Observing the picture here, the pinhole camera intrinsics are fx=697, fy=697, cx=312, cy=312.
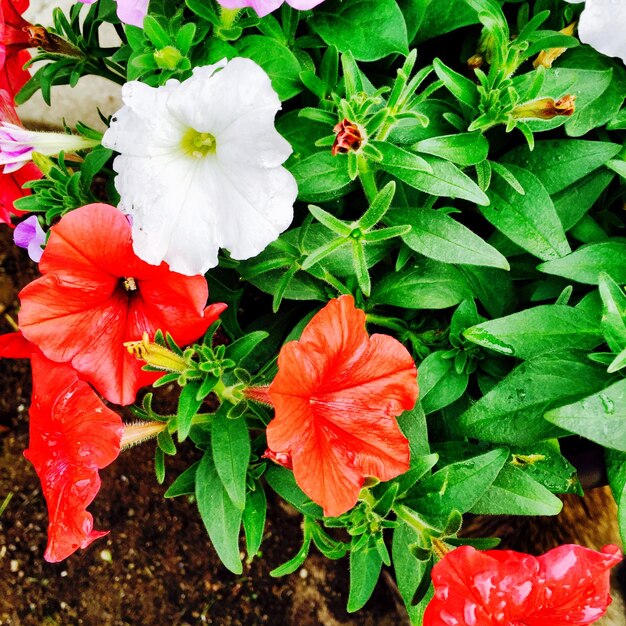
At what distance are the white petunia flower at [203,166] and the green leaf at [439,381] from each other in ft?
1.25

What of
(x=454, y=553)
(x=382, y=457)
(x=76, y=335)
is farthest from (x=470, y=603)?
(x=76, y=335)

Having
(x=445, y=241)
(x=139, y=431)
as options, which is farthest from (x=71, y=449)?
(x=445, y=241)

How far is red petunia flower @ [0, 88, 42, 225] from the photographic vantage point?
3.42 feet

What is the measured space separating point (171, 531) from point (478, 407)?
111 centimetres

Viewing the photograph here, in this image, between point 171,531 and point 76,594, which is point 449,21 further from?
point 76,594

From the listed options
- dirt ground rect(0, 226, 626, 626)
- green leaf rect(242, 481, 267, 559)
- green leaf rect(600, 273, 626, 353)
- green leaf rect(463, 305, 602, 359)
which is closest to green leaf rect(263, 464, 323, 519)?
green leaf rect(242, 481, 267, 559)

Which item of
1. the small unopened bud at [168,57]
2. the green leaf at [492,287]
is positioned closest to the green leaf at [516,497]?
the green leaf at [492,287]

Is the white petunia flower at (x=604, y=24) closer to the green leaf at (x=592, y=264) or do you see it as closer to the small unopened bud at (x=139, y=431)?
the green leaf at (x=592, y=264)

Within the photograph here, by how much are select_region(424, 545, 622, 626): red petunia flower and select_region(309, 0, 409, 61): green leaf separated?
67 centimetres

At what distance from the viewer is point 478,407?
39.6 inches

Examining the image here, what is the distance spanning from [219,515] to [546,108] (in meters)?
0.75

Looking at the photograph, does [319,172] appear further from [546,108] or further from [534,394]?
[534,394]

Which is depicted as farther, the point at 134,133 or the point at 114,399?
the point at 114,399

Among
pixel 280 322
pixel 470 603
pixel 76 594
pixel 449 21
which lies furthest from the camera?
pixel 76 594
